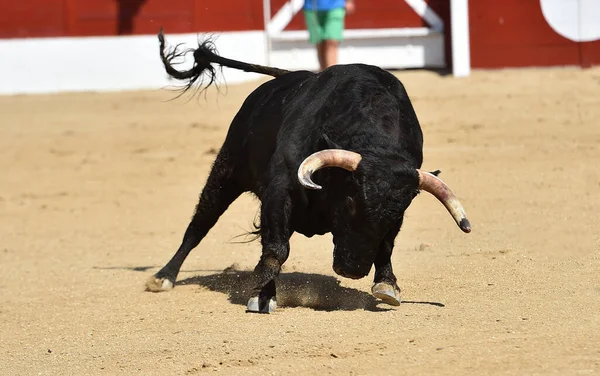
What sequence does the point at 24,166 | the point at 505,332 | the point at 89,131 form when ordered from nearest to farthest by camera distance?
the point at 505,332 < the point at 24,166 < the point at 89,131

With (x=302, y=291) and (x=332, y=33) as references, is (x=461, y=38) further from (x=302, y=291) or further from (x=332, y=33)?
(x=302, y=291)

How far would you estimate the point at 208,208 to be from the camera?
509 centimetres

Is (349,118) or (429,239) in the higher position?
(349,118)

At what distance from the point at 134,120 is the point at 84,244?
2878mm

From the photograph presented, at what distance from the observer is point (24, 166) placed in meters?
8.51

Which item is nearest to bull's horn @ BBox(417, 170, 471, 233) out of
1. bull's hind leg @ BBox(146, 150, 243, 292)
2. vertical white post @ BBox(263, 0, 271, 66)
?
bull's hind leg @ BBox(146, 150, 243, 292)

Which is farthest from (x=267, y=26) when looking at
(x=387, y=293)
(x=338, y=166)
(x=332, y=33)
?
(x=338, y=166)

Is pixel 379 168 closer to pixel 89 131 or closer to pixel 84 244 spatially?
pixel 84 244

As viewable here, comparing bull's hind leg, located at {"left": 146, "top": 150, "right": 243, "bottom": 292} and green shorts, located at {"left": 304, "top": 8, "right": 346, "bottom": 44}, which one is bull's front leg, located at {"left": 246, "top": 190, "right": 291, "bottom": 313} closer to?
bull's hind leg, located at {"left": 146, "top": 150, "right": 243, "bottom": 292}

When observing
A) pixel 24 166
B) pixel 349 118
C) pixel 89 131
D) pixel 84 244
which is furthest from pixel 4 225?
pixel 349 118

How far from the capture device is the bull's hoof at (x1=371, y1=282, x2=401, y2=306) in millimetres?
4156

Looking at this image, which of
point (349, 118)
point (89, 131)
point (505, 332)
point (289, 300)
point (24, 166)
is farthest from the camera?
point (89, 131)

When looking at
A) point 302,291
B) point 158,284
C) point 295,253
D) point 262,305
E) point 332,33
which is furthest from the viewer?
point 332,33

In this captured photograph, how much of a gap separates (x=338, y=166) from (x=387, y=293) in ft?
1.81
